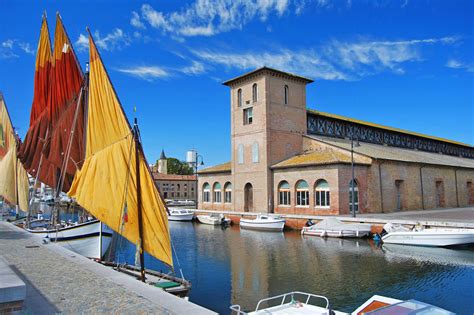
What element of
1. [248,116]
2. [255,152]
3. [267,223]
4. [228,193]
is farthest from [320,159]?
[228,193]

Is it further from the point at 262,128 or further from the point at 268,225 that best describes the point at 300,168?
the point at 268,225

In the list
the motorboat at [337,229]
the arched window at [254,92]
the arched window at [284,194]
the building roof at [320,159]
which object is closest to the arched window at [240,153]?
the building roof at [320,159]

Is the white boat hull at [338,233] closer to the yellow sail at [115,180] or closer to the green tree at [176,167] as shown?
the yellow sail at [115,180]

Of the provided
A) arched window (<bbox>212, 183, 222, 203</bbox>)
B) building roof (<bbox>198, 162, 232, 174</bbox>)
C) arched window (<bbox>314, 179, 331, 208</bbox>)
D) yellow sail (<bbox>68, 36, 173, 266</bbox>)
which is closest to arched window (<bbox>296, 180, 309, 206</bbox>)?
arched window (<bbox>314, 179, 331, 208</bbox>)

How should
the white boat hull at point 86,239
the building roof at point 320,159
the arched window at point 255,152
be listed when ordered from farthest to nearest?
the arched window at point 255,152
the building roof at point 320,159
the white boat hull at point 86,239

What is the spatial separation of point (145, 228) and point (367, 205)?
3131 centimetres

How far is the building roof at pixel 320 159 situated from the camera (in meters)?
37.3

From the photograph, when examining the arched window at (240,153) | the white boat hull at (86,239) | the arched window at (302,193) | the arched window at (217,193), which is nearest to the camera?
the white boat hull at (86,239)

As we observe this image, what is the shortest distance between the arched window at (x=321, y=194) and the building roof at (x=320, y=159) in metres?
2.14

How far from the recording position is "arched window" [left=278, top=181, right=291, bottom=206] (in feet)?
136

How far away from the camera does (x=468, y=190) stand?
5534 centimetres

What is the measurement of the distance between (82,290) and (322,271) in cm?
1277

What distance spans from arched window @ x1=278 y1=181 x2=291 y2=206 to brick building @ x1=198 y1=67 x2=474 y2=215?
0.11 meters

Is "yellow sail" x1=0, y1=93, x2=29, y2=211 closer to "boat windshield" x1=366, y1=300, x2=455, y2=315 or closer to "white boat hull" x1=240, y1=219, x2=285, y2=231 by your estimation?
"white boat hull" x1=240, y1=219, x2=285, y2=231
